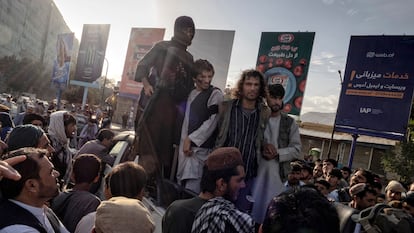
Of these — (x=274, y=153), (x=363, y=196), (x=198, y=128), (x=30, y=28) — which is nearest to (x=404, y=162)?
(x=363, y=196)

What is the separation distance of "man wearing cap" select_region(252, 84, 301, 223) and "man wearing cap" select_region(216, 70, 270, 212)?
0.21ft

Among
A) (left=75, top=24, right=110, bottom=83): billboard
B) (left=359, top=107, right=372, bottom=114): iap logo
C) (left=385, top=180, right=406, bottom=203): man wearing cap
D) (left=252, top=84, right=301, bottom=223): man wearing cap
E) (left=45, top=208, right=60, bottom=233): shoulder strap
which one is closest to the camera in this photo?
(left=45, top=208, right=60, bottom=233): shoulder strap

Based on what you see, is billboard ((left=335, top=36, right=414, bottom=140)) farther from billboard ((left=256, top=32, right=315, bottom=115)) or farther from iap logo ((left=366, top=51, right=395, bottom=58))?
billboard ((left=256, top=32, right=315, bottom=115))

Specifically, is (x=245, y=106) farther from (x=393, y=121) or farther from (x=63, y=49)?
(x=63, y=49)

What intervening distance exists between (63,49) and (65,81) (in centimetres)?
188

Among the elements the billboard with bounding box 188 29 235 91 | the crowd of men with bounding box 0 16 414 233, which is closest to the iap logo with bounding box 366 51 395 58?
the billboard with bounding box 188 29 235 91

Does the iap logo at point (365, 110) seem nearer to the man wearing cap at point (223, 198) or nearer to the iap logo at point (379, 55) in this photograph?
the iap logo at point (379, 55)

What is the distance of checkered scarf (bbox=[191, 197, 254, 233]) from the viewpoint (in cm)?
170

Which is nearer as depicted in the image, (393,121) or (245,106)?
(245,106)

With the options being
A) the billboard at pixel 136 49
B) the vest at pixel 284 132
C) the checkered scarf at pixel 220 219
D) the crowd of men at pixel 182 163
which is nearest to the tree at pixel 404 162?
the billboard at pixel 136 49

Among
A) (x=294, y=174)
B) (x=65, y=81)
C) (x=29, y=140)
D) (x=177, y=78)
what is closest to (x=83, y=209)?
(x=29, y=140)

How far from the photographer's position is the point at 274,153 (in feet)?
9.00

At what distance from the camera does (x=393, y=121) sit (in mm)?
8703

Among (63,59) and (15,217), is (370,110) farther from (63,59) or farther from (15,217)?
(63,59)
